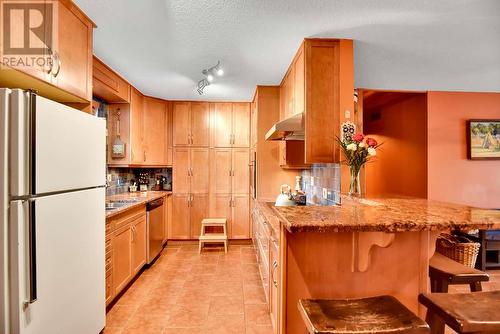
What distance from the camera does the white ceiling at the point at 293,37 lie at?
186 centimetres

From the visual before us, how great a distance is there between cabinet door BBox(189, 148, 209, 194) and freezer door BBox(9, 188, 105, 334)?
2.60m

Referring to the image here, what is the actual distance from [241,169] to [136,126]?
1.87 m

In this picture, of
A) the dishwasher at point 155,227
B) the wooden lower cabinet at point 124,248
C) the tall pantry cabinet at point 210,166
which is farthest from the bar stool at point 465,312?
the tall pantry cabinet at point 210,166

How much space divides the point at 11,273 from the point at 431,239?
2.18m

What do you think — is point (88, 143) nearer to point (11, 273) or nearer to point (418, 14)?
point (11, 273)

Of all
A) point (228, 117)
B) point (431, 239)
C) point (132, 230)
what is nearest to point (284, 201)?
point (431, 239)

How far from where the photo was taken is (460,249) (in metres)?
2.97

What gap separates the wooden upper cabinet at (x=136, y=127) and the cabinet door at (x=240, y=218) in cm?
174

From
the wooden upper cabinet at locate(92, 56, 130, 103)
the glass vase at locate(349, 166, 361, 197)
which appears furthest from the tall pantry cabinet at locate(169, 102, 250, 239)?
the glass vase at locate(349, 166, 361, 197)

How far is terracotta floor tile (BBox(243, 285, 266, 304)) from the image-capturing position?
2.74 m

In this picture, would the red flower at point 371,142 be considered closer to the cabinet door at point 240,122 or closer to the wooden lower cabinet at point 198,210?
the cabinet door at point 240,122

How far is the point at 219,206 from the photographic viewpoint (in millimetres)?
4695

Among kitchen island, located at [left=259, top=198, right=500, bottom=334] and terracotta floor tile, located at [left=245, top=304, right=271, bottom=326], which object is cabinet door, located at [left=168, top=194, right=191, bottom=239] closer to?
terracotta floor tile, located at [left=245, top=304, right=271, bottom=326]

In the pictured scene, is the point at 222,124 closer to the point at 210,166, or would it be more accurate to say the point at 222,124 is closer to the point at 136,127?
the point at 210,166
